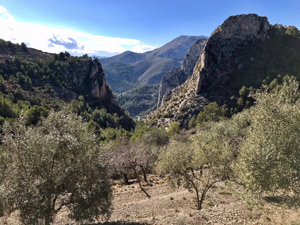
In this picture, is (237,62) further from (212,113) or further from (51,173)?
(51,173)

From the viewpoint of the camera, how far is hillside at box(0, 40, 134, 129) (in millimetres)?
99375

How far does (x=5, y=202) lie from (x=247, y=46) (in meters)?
123

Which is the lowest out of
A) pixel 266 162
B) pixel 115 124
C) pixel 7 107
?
pixel 115 124

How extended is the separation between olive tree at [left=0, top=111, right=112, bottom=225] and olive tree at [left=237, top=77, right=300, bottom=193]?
1140 centimetres

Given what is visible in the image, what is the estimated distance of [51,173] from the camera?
12672mm

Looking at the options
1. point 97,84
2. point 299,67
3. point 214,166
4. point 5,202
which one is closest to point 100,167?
point 5,202

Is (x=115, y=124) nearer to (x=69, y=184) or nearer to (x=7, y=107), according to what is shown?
(x=7, y=107)

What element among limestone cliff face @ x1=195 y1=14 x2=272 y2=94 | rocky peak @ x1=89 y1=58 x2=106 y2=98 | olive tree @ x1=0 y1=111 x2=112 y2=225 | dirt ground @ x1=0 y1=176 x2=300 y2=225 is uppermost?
limestone cliff face @ x1=195 y1=14 x2=272 y2=94

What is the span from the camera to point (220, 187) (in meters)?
27.7

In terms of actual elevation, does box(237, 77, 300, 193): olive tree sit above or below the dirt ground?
above

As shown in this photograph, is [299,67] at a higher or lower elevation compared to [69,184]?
higher

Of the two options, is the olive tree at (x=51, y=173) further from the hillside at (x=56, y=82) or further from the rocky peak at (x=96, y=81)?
the rocky peak at (x=96, y=81)

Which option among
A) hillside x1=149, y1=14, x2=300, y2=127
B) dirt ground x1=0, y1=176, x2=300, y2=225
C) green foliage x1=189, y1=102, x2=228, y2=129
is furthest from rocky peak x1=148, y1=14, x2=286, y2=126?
dirt ground x1=0, y1=176, x2=300, y2=225

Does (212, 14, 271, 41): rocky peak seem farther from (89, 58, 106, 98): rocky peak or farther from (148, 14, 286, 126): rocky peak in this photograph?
(89, 58, 106, 98): rocky peak
